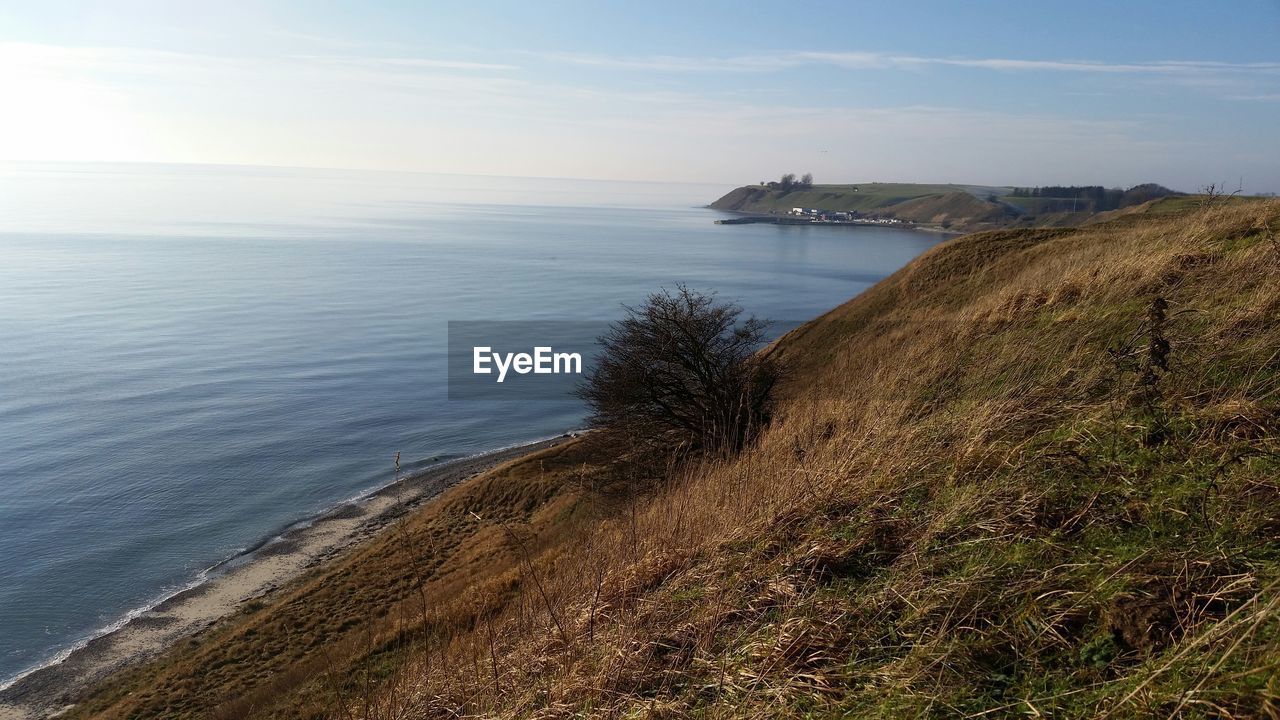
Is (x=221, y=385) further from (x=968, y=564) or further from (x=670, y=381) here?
(x=968, y=564)

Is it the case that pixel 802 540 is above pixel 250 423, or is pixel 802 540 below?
above

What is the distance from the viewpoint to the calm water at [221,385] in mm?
30453

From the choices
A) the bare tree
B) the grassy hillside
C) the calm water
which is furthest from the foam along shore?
the grassy hillside

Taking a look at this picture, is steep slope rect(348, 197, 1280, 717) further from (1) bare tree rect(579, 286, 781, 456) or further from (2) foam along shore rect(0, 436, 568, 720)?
(1) bare tree rect(579, 286, 781, 456)

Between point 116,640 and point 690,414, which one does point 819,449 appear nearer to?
point 690,414

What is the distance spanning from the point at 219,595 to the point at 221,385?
1222 inches

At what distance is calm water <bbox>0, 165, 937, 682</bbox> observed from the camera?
30453mm

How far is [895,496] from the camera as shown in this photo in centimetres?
529

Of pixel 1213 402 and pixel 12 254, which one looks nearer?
pixel 1213 402

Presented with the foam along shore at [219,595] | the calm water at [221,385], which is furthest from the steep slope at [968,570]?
the calm water at [221,385]

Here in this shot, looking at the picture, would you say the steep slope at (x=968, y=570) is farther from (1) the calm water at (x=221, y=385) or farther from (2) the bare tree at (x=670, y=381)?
(1) the calm water at (x=221, y=385)

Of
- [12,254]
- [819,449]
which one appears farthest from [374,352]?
[12,254]

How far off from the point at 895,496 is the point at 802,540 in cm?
84

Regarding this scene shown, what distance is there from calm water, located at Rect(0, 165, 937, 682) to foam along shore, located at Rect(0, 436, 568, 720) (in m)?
1.30
